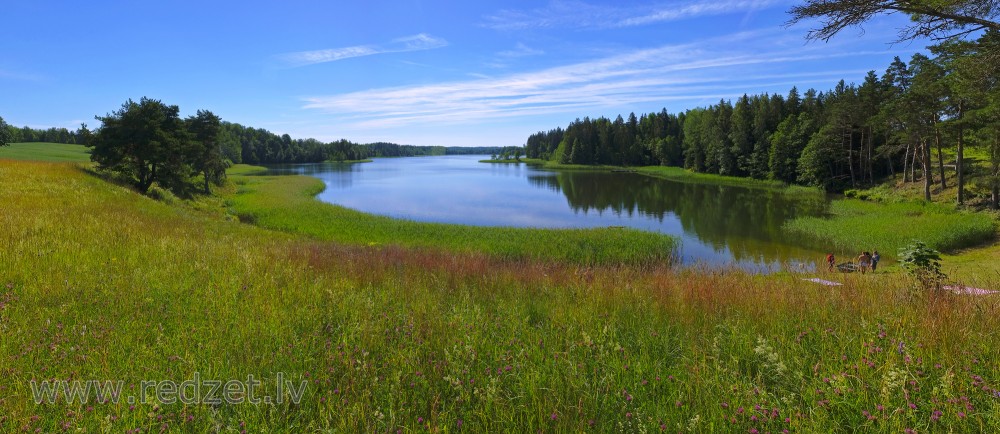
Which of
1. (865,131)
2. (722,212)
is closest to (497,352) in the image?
(722,212)

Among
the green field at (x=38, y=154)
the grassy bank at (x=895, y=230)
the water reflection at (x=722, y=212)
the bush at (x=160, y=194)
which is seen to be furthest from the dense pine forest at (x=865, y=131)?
the green field at (x=38, y=154)

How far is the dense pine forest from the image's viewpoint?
28125 millimetres

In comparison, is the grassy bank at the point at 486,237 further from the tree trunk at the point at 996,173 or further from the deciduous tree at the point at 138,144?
the tree trunk at the point at 996,173

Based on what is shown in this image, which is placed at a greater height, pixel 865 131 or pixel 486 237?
pixel 865 131

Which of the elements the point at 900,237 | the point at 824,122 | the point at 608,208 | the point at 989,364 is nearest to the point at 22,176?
the point at 989,364

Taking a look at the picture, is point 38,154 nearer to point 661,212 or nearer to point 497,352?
point 661,212

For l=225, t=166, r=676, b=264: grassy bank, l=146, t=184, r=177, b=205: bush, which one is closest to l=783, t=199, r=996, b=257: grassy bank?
l=225, t=166, r=676, b=264: grassy bank

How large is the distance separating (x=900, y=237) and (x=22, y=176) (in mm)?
46214

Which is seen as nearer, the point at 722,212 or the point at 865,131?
the point at 722,212

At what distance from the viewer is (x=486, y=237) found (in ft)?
81.8

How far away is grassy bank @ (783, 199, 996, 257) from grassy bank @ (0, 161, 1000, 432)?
21807 millimetres

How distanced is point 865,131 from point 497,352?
70.5 meters

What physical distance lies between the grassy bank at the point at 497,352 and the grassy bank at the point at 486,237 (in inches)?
518

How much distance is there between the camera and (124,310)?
4629mm
